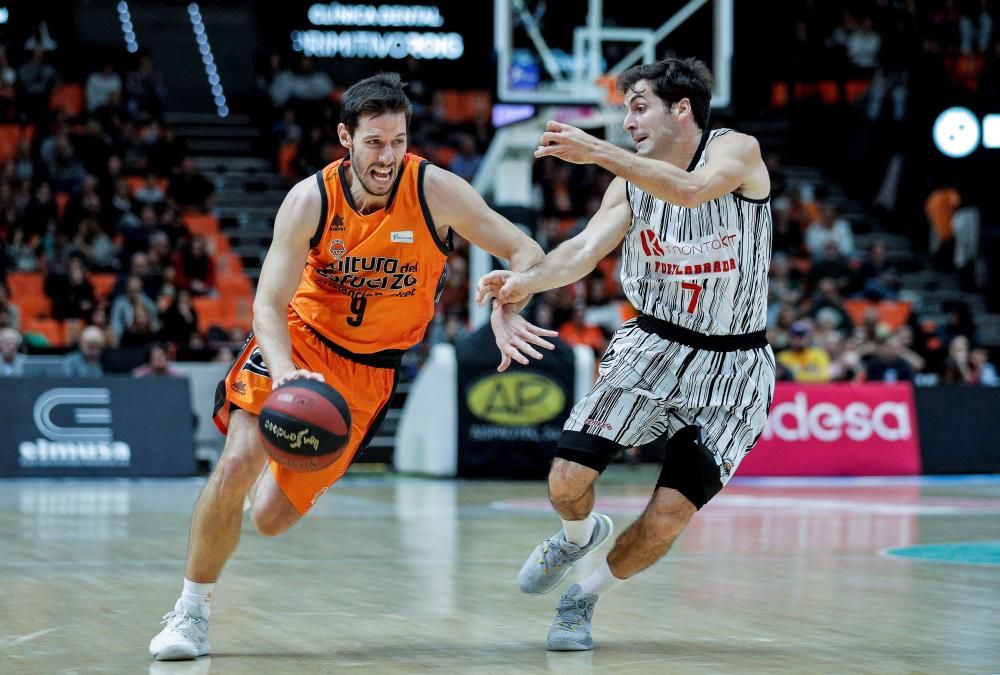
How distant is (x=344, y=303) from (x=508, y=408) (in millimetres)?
8997

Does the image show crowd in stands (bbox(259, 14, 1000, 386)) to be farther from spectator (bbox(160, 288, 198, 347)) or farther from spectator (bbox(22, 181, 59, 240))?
spectator (bbox(22, 181, 59, 240))

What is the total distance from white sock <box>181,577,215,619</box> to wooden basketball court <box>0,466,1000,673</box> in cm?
17

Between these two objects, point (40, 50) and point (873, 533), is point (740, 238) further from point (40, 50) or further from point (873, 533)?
point (40, 50)

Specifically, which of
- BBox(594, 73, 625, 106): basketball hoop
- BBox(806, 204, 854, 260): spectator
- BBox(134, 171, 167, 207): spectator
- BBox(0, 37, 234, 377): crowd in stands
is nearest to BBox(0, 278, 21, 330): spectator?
BBox(0, 37, 234, 377): crowd in stands

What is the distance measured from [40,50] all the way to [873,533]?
1566cm

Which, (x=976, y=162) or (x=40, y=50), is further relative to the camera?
(x=976, y=162)

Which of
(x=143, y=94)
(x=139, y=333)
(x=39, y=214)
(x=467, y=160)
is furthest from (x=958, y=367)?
(x=143, y=94)

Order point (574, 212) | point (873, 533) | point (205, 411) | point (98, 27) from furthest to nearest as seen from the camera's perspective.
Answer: point (98, 27) → point (574, 212) → point (205, 411) → point (873, 533)

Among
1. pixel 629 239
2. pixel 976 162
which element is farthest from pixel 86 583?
pixel 976 162

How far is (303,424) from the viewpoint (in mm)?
4762

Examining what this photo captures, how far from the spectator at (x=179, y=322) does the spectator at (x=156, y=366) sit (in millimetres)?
1262

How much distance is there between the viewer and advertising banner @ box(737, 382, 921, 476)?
15.3 meters

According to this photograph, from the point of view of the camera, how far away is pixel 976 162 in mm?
23125

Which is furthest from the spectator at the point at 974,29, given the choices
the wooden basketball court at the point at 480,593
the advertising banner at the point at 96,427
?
the advertising banner at the point at 96,427
